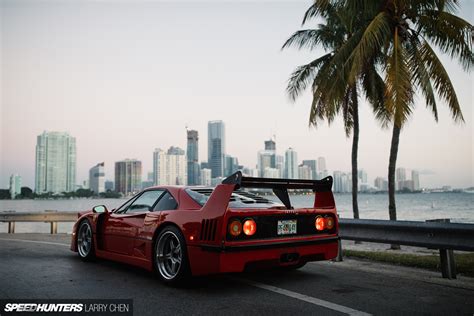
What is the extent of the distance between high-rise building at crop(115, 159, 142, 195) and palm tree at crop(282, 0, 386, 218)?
3114 inches

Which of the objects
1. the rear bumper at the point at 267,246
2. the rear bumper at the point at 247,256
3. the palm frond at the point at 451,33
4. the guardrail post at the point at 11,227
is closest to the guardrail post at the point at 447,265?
the rear bumper at the point at 267,246

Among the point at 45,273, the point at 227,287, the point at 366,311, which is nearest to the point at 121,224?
the point at 45,273

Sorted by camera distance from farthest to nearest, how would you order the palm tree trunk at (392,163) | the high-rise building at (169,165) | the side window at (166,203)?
the high-rise building at (169,165)
the palm tree trunk at (392,163)
the side window at (166,203)

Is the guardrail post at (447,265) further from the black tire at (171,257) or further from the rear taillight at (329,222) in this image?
the black tire at (171,257)

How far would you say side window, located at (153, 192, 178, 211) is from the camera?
548 centimetres

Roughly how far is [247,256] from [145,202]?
2024 millimetres

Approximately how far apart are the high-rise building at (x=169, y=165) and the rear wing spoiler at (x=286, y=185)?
A: 49.4 metres

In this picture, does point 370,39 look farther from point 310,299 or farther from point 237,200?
point 310,299

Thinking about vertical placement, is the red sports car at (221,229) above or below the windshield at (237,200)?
below

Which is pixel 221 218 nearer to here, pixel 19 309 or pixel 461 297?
pixel 19 309

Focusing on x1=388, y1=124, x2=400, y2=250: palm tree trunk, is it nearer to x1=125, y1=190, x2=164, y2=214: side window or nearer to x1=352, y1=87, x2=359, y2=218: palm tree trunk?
x1=352, y1=87, x2=359, y2=218: palm tree trunk

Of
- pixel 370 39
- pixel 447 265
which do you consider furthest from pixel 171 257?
pixel 370 39

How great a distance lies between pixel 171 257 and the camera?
5230 millimetres

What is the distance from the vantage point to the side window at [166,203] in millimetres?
5476
